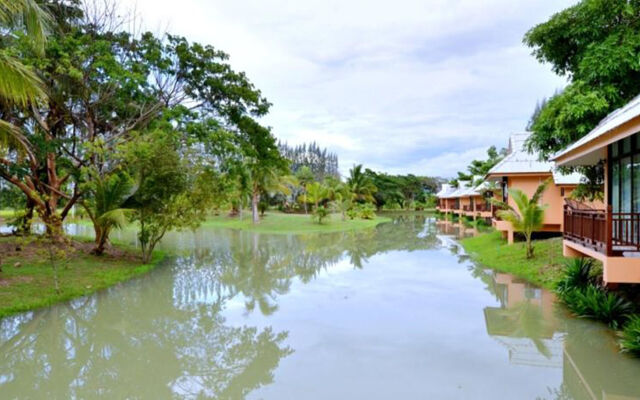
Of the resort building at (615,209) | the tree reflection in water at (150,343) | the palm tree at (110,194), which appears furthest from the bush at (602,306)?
the palm tree at (110,194)

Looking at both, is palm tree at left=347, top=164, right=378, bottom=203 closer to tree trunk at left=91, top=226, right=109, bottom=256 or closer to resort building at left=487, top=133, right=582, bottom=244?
resort building at left=487, top=133, right=582, bottom=244

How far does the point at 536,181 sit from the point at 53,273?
18137 millimetres

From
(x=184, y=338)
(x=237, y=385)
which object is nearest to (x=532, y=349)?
(x=237, y=385)

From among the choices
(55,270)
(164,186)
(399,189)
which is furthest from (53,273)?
(399,189)

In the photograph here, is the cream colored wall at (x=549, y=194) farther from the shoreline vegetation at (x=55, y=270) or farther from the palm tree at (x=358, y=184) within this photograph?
the palm tree at (x=358, y=184)

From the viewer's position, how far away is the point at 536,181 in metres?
18.0

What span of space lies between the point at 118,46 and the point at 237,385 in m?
12.9

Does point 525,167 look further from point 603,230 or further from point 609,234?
point 609,234

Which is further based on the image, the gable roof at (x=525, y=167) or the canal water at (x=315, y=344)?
the gable roof at (x=525, y=167)

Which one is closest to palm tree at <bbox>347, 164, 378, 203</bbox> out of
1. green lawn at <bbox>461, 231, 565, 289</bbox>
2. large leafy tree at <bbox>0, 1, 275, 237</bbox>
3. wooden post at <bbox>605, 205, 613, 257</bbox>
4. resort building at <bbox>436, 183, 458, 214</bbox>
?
resort building at <bbox>436, 183, 458, 214</bbox>

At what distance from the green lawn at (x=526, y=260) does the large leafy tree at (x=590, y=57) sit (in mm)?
3369

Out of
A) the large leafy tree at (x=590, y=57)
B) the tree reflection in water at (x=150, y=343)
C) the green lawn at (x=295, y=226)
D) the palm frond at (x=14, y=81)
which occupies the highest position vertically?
the large leafy tree at (x=590, y=57)

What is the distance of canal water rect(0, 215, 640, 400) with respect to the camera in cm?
501

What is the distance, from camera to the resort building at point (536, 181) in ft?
55.1
